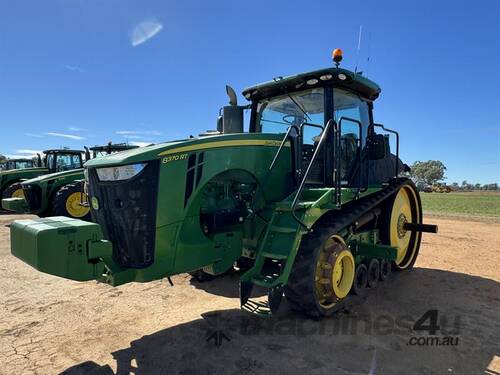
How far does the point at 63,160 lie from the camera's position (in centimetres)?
1515

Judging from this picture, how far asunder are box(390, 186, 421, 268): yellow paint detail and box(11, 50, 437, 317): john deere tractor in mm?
270

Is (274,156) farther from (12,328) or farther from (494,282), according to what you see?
(494,282)

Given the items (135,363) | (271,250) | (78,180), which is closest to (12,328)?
(135,363)

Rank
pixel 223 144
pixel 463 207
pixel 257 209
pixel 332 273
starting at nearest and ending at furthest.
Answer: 1. pixel 223 144
2. pixel 332 273
3. pixel 257 209
4. pixel 463 207

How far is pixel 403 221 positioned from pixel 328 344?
331 centimetres

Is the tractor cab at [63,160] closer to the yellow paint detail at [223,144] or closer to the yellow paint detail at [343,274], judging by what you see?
the yellow paint detail at [223,144]

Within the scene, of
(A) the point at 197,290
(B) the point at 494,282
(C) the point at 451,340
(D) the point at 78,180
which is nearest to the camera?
(C) the point at 451,340

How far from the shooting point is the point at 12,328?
4047 millimetres

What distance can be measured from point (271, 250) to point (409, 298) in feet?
7.72

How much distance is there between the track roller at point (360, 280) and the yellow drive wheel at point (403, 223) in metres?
0.90

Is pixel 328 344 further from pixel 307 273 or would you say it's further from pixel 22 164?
pixel 22 164

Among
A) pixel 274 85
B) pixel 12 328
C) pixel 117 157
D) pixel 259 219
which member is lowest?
pixel 12 328

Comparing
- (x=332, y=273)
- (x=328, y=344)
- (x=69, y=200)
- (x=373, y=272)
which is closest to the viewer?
(x=328, y=344)

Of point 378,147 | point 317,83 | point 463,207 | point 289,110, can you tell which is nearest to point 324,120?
point 317,83
